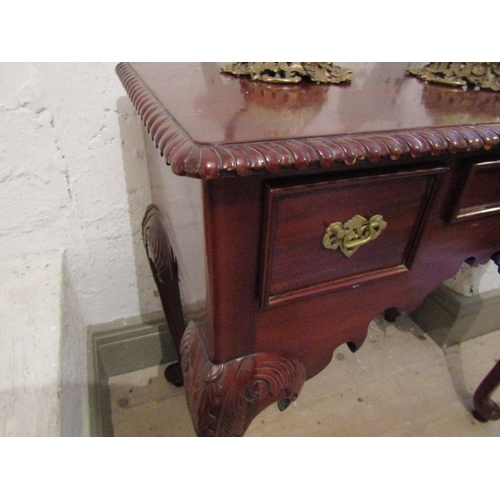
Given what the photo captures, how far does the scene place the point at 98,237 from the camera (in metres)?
0.76

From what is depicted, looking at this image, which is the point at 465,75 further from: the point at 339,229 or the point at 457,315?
the point at 457,315

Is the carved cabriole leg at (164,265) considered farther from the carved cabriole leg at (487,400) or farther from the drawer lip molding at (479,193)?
the carved cabriole leg at (487,400)

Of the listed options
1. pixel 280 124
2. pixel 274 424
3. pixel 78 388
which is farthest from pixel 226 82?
pixel 274 424

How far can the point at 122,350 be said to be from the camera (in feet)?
3.06

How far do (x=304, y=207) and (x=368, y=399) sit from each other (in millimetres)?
825

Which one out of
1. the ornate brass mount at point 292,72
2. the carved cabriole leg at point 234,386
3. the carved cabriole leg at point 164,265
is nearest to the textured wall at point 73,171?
the carved cabriole leg at point 164,265

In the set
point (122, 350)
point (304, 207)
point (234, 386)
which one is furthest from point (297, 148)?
A: point (122, 350)

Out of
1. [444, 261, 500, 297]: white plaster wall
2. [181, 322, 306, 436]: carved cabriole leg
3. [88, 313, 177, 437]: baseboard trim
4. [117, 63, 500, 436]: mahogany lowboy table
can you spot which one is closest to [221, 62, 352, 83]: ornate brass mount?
[117, 63, 500, 436]: mahogany lowboy table

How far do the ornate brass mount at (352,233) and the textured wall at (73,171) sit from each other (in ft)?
1.54

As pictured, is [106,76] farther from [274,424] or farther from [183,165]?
[274,424]

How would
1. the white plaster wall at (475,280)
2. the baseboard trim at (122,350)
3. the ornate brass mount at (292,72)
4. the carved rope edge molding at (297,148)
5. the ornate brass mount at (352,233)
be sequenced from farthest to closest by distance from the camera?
the white plaster wall at (475,280) < the baseboard trim at (122,350) < the ornate brass mount at (292,72) < the ornate brass mount at (352,233) < the carved rope edge molding at (297,148)

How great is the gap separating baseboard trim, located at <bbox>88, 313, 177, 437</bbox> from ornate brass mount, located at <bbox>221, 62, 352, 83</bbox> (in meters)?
0.63

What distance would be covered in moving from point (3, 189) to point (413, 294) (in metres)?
0.69

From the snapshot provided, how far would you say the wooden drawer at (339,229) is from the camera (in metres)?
0.33
